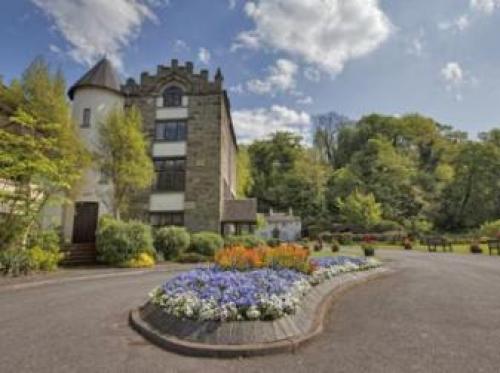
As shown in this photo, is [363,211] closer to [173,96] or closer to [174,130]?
[174,130]

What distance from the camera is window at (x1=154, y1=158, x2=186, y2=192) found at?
2444 cm

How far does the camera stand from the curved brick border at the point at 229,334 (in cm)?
527

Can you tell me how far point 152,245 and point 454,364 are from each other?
16.7 metres

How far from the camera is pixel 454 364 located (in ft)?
15.8

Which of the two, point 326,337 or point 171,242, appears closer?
point 326,337

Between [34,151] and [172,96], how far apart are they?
40.7 feet

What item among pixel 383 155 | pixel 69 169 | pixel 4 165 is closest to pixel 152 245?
pixel 69 169

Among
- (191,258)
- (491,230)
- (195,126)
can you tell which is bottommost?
(191,258)

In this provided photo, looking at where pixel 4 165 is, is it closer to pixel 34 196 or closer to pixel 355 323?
pixel 34 196

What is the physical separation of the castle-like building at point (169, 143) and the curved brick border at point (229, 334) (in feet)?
56.9

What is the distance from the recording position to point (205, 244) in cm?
2078

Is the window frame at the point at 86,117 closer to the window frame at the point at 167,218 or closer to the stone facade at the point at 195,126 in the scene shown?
the stone facade at the point at 195,126

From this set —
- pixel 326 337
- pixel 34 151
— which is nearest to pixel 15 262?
pixel 34 151

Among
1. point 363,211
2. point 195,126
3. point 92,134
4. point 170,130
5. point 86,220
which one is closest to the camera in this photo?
point 86,220
